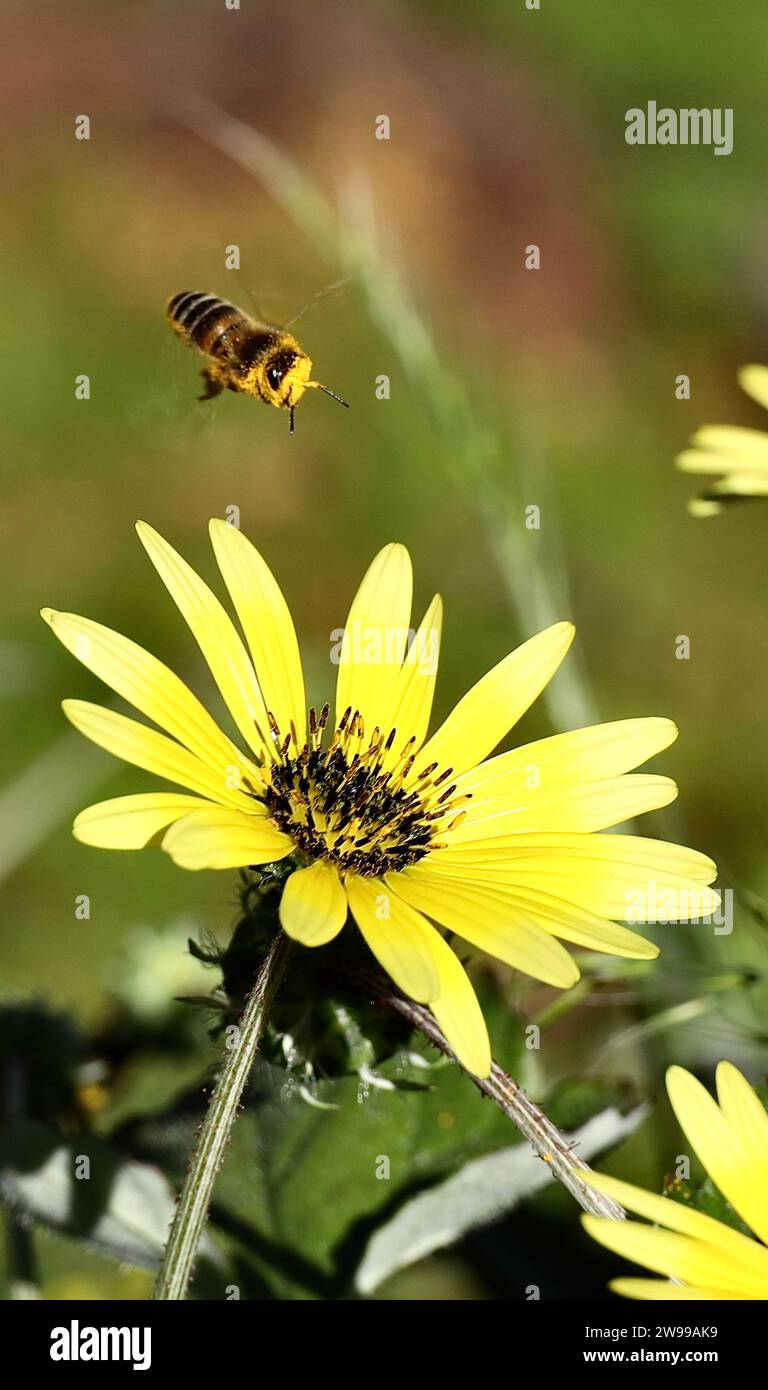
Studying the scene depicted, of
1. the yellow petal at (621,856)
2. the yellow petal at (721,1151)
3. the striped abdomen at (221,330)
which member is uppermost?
the striped abdomen at (221,330)

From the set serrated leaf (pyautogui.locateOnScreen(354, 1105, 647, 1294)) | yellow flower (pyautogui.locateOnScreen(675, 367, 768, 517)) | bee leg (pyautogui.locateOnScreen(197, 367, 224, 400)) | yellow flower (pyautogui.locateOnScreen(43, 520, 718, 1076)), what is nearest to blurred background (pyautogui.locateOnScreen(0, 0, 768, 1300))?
bee leg (pyautogui.locateOnScreen(197, 367, 224, 400))

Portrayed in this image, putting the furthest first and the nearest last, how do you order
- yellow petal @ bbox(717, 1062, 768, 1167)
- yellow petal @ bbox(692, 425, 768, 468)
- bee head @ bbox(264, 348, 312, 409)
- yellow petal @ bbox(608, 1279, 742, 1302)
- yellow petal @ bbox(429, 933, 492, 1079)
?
yellow petal @ bbox(692, 425, 768, 468) < bee head @ bbox(264, 348, 312, 409) < yellow petal @ bbox(717, 1062, 768, 1167) < yellow petal @ bbox(429, 933, 492, 1079) < yellow petal @ bbox(608, 1279, 742, 1302)

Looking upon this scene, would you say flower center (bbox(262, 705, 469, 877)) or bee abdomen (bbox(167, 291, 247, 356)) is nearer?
flower center (bbox(262, 705, 469, 877))

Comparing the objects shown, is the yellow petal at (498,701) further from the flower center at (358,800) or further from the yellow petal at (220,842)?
the yellow petal at (220,842)

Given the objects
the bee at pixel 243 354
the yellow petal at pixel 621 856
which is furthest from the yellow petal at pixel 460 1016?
the bee at pixel 243 354

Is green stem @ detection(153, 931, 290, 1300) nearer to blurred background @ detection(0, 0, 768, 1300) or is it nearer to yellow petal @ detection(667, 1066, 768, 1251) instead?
yellow petal @ detection(667, 1066, 768, 1251)

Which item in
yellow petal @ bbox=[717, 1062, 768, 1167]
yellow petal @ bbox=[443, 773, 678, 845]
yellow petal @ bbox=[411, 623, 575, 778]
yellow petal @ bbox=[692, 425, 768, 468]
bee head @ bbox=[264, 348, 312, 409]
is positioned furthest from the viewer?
yellow petal @ bbox=[692, 425, 768, 468]
